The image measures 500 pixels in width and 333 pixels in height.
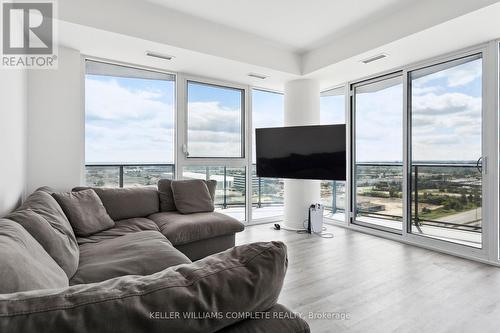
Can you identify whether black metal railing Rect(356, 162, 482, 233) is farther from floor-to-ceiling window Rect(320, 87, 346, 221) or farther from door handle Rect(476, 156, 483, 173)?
floor-to-ceiling window Rect(320, 87, 346, 221)

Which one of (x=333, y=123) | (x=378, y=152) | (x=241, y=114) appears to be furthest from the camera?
(x=333, y=123)

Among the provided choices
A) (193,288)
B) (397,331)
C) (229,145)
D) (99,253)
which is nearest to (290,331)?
(193,288)

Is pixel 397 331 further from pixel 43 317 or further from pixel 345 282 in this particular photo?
pixel 43 317

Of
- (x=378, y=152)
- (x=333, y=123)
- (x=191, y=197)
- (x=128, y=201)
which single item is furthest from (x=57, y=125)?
(x=378, y=152)

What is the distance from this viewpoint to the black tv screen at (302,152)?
391 cm

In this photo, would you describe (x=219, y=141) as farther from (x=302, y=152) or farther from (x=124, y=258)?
(x=124, y=258)

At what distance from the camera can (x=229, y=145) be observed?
4703mm

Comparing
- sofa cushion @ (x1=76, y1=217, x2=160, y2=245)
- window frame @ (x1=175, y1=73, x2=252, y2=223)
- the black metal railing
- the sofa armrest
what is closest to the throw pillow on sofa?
sofa cushion @ (x1=76, y1=217, x2=160, y2=245)

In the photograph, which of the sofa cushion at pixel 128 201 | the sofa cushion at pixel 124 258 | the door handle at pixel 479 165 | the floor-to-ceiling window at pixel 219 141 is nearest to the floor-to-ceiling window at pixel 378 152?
the door handle at pixel 479 165

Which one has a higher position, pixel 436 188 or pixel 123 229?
pixel 436 188

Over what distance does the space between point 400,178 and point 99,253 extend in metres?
3.95

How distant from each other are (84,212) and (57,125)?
1371 mm

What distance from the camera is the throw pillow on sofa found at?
332 cm

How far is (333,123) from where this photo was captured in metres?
5.01
